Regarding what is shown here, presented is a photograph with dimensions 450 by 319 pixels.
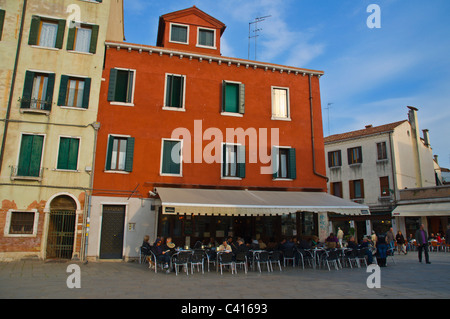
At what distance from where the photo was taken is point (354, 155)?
2980cm

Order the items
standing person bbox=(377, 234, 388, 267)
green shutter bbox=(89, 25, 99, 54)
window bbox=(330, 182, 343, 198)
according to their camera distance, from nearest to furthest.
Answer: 1. standing person bbox=(377, 234, 388, 267)
2. green shutter bbox=(89, 25, 99, 54)
3. window bbox=(330, 182, 343, 198)

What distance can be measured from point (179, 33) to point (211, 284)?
41.0 feet

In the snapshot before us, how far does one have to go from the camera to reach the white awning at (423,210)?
22312 mm

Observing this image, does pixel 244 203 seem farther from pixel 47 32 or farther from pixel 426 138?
pixel 426 138

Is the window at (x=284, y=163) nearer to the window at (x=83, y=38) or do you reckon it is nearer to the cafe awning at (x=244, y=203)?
the cafe awning at (x=244, y=203)

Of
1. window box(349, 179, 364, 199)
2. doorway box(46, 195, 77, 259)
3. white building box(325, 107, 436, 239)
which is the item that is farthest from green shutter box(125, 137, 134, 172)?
window box(349, 179, 364, 199)

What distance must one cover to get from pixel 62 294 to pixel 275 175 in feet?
35.5

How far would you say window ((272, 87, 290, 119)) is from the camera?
1683 cm

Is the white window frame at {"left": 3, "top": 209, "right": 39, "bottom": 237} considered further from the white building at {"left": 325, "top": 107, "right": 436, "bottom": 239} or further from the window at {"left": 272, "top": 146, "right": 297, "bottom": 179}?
the white building at {"left": 325, "top": 107, "right": 436, "bottom": 239}

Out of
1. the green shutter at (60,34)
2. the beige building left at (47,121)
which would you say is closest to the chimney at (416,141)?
the beige building left at (47,121)

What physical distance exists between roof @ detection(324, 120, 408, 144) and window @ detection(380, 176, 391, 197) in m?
3.92

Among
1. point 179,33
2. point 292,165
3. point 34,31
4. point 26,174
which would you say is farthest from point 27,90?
point 292,165

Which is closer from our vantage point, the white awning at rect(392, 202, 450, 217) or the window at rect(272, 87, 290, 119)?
the window at rect(272, 87, 290, 119)
